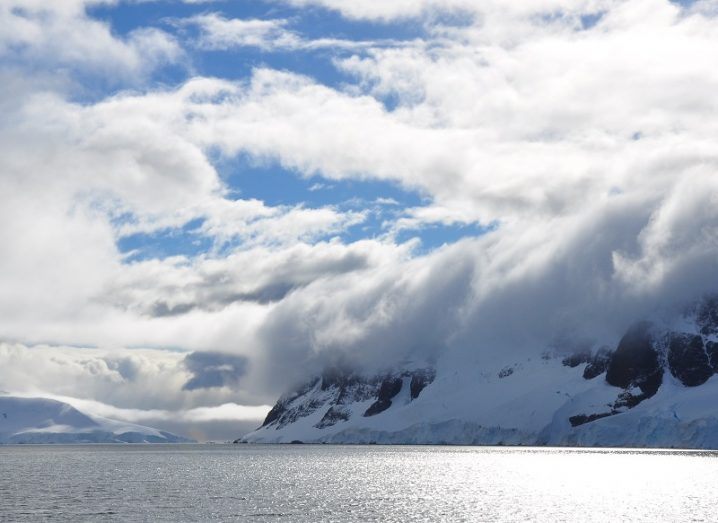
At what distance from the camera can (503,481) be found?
189 meters

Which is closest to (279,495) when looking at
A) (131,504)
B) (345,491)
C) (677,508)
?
(345,491)

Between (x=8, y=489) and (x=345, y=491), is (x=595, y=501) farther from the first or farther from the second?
(x=8, y=489)

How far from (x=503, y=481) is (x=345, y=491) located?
47.3m

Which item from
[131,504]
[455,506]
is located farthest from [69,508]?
[455,506]

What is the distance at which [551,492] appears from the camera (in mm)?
156500

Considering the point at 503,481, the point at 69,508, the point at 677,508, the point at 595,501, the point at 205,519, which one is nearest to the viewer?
the point at 205,519

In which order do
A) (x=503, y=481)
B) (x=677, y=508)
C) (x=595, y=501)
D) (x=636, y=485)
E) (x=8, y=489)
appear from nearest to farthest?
(x=677, y=508)
(x=595, y=501)
(x=8, y=489)
(x=636, y=485)
(x=503, y=481)

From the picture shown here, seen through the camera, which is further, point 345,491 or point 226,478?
point 226,478

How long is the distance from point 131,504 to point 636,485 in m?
98.8

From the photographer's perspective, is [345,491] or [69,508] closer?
[69,508]

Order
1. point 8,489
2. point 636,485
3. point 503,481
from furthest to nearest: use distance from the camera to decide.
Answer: point 503,481 < point 636,485 < point 8,489

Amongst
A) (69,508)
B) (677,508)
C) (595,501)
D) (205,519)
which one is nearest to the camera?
(205,519)

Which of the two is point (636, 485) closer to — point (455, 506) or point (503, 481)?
point (503, 481)

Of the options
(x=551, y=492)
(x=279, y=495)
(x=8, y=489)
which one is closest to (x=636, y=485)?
(x=551, y=492)
